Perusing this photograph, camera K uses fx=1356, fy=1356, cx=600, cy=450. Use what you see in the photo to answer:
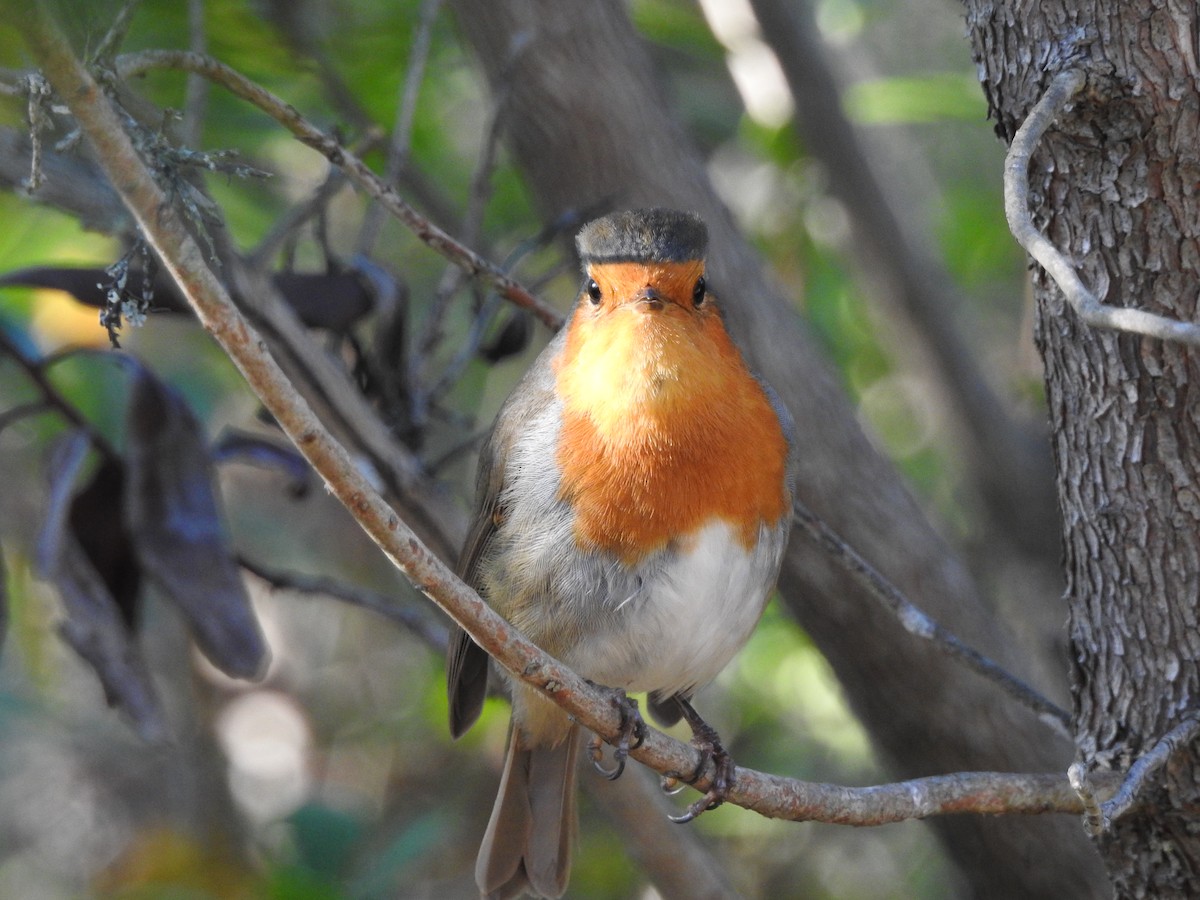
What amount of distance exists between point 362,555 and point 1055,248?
12.8 ft

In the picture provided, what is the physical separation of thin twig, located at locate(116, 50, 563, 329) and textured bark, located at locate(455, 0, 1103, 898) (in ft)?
2.37

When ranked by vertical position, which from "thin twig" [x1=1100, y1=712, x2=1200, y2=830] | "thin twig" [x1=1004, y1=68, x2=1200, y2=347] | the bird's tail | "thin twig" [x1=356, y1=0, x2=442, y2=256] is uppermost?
"thin twig" [x1=356, y1=0, x2=442, y2=256]

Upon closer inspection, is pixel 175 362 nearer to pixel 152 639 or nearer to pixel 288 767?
pixel 152 639

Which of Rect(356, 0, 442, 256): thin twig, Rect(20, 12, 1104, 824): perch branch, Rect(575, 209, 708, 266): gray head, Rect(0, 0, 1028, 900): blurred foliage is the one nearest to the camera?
Rect(20, 12, 1104, 824): perch branch

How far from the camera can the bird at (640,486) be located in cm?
247

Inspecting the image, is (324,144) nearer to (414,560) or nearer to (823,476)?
(414,560)

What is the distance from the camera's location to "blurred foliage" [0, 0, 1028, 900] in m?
3.79

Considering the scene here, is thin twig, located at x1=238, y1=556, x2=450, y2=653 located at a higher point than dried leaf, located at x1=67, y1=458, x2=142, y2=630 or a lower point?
lower

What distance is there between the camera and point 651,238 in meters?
2.63

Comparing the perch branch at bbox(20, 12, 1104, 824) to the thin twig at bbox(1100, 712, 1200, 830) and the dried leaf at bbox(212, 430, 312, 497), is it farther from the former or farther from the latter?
the dried leaf at bbox(212, 430, 312, 497)

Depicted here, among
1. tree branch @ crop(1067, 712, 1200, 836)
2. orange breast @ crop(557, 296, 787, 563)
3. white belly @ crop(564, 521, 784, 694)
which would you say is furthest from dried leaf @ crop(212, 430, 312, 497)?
tree branch @ crop(1067, 712, 1200, 836)

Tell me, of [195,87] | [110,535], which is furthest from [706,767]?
[195,87]

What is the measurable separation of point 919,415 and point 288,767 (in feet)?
8.98

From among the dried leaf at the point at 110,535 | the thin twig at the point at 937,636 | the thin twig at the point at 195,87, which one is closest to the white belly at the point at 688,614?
the thin twig at the point at 937,636
